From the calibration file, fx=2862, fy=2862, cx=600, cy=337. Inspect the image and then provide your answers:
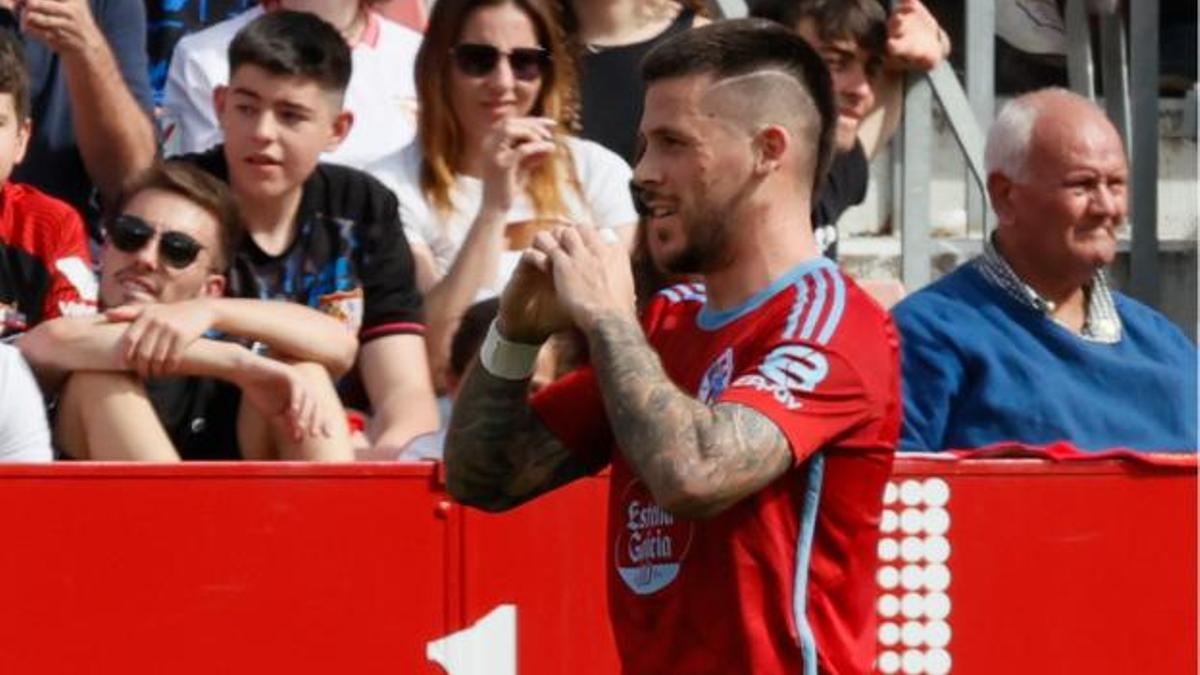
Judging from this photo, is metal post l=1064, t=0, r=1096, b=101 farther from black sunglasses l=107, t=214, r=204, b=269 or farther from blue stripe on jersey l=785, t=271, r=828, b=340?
blue stripe on jersey l=785, t=271, r=828, b=340

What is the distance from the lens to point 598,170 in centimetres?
754

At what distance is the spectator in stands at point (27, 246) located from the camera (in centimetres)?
670

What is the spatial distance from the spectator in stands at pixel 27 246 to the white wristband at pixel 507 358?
86.7 inches

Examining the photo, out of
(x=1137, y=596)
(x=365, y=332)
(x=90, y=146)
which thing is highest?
(x=90, y=146)

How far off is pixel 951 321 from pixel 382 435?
1395 millimetres

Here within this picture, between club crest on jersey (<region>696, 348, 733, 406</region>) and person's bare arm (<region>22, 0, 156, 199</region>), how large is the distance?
3.09 m

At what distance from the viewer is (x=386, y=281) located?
706 cm

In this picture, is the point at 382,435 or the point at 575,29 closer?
the point at 382,435

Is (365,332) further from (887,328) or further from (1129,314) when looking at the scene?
(887,328)

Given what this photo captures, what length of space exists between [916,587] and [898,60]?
2193mm

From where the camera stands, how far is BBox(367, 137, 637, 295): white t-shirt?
747 centimetres

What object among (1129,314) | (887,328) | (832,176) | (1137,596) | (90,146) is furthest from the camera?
(832,176)

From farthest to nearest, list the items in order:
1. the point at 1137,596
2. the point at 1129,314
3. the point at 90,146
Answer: the point at 90,146 < the point at 1129,314 < the point at 1137,596

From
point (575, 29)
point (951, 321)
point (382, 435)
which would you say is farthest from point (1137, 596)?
point (575, 29)
